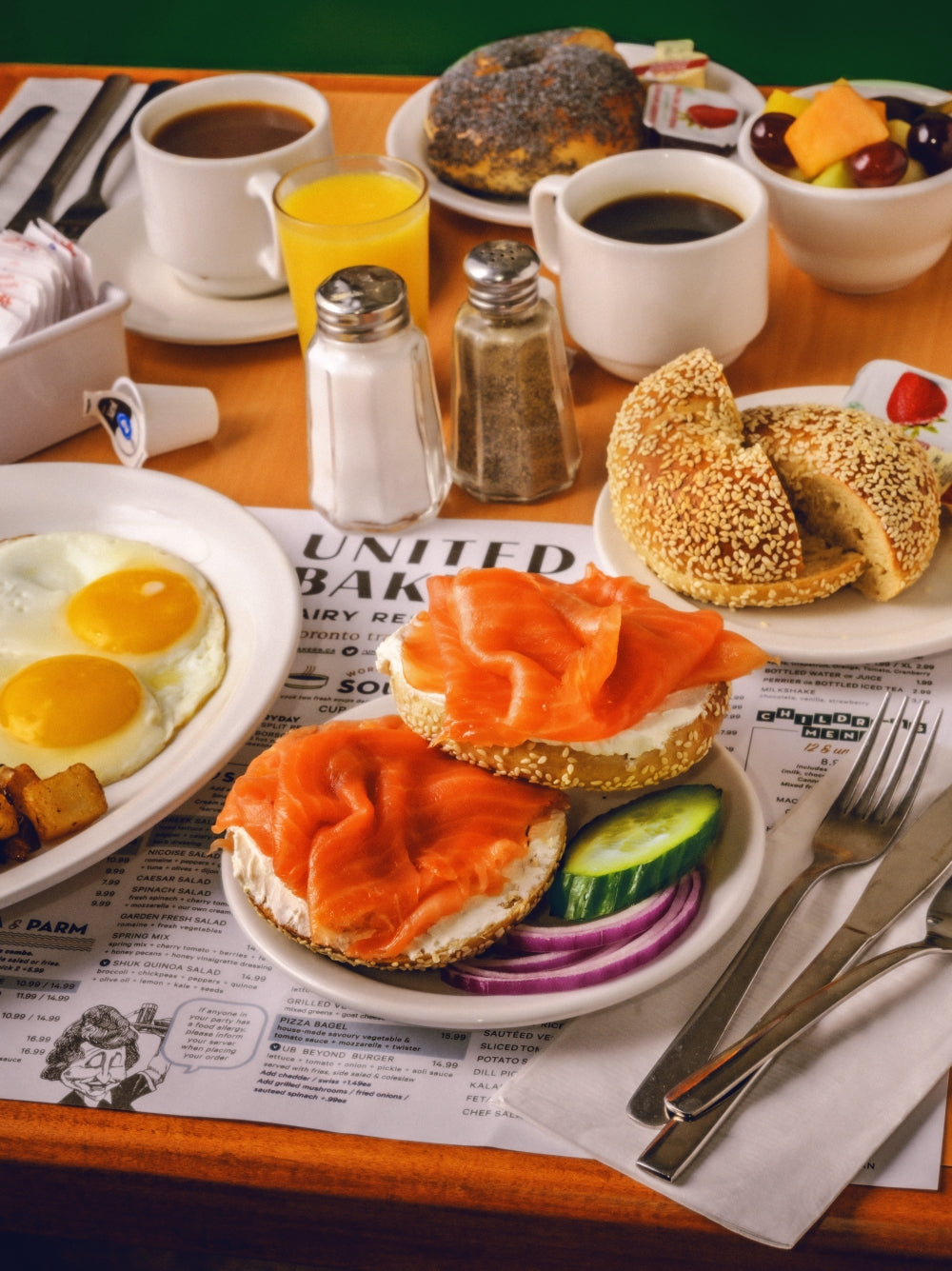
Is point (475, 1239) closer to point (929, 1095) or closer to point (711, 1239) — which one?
point (711, 1239)

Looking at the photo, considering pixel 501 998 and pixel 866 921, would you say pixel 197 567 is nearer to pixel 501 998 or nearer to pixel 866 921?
pixel 501 998

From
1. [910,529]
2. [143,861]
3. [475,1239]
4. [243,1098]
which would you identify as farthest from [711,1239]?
[910,529]

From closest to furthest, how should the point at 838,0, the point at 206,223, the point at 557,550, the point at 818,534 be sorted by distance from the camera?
the point at 818,534, the point at 557,550, the point at 206,223, the point at 838,0

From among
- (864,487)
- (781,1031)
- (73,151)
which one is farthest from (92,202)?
(781,1031)

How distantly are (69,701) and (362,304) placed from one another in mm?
546

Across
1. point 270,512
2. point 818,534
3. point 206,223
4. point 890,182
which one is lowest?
point 270,512

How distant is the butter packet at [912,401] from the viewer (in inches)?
57.0

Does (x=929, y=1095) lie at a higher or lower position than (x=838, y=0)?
lower

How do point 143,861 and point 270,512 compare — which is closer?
point 143,861

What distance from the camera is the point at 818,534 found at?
1372 mm

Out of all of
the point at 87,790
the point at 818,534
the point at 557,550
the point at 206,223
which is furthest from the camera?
the point at 206,223

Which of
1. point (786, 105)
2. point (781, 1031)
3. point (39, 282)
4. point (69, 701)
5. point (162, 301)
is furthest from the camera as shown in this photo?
point (162, 301)

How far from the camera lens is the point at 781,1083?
35.4 inches

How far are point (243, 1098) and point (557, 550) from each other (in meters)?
0.78
